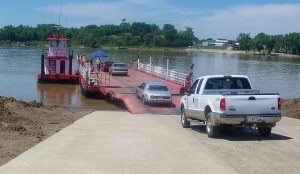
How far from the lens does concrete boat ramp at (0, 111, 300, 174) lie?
9242 mm

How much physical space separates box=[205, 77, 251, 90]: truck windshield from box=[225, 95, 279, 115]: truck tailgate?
2025 millimetres

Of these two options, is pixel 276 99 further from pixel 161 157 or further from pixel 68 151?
pixel 68 151

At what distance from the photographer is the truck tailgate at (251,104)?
13281 mm

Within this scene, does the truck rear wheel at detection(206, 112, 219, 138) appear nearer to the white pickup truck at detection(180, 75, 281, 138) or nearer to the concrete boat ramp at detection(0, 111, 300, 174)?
the white pickup truck at detection(180, 75, 281, 138)

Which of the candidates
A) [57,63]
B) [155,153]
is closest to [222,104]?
[155,153]

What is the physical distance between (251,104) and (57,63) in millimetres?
34345

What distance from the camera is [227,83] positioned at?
608 inches

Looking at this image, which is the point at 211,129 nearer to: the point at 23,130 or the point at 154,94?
the point at 23,130

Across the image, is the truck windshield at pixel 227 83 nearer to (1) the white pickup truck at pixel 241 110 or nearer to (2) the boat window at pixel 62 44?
(1) the white pickup truck at pixel 241 110

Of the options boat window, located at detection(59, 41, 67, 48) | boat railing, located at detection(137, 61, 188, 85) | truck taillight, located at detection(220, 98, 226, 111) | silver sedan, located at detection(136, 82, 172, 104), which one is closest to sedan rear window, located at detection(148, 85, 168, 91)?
silver sedan, located at detection(136, 82, 172, 104)

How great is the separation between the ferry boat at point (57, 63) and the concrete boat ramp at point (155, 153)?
2955 cm

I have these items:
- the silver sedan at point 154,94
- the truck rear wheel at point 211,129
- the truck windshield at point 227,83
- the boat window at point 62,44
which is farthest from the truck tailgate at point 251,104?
the boat window at point 62,44

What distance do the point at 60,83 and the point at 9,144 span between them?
1331 inches

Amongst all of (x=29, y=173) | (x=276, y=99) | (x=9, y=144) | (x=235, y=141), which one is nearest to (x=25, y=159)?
(x=29, y=173)
